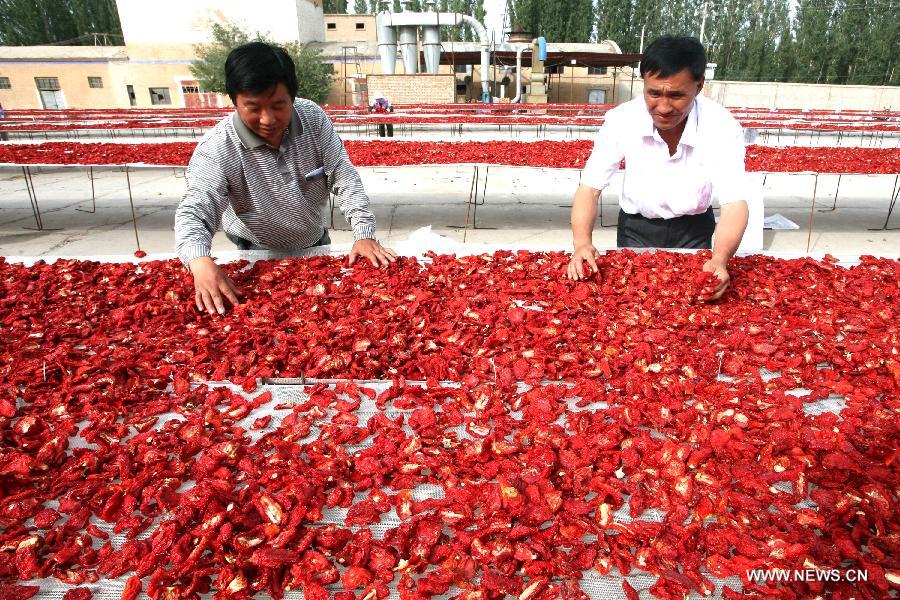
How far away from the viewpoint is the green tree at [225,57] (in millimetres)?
23719

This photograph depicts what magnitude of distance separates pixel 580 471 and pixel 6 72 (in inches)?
1509

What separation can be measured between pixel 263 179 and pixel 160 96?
3173cm

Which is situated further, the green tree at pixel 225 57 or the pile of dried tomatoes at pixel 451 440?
the green tree at pixel 225 57

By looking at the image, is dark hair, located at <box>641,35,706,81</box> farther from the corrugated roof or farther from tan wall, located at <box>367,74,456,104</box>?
the corrugated roof

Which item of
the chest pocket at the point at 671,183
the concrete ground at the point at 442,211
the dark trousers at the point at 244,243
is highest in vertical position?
the chest pocket at the point at 671,183

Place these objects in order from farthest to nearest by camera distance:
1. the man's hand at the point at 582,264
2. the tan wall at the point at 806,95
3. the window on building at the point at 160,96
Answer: the window on building at the point at 160,96, the tan wall at the point at 806,95, the man's hand at the point at 582,264

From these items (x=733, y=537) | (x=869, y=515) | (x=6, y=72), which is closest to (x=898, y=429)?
(x=869, y=515)

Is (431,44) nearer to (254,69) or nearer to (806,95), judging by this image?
(806,95)

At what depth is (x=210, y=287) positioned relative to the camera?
188cm

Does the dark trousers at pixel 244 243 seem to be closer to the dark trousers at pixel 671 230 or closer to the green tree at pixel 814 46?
the dark trousers at pixel 671 230

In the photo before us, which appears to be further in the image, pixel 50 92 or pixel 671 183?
pixel 50 92

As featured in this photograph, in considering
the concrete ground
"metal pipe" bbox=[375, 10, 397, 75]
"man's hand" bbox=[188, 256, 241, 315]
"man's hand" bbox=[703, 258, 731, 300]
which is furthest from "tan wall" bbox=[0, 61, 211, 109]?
"man's hand" bbox=[703, 258, 731, 300]

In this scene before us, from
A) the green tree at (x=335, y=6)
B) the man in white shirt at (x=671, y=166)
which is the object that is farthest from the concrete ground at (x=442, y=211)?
the green tree at (x=335, y=6)

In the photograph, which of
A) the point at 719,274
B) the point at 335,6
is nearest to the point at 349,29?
the point at 335,6
